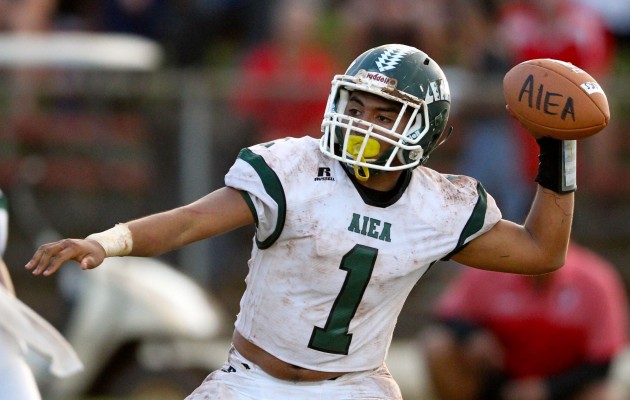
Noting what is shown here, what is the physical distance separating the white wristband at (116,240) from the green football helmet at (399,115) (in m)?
0.79

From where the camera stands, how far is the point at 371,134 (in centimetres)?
498

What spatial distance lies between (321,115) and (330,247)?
5.27 metres

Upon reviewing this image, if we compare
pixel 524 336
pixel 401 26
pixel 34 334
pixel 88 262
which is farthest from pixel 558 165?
pixel 401 26

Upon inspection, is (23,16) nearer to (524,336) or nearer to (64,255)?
(524,336)

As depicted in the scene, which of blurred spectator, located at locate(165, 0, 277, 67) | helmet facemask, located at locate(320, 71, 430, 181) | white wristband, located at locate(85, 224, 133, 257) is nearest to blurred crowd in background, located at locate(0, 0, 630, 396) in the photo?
blurred spectator, located at locate(165, 0, 277, 67)

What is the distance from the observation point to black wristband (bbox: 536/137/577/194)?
523 cm

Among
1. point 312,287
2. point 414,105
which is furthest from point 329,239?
point 414,105

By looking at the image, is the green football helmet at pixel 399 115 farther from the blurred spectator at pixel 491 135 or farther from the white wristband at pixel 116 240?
the blurred spectator at pixel 491 135

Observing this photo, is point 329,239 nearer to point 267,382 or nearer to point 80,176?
point 267,382

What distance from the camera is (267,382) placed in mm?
5121

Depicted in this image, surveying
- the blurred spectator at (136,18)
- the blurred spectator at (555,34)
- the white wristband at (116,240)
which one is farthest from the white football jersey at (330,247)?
the blurred spectator at (136,18)

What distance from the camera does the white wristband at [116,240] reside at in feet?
15.1

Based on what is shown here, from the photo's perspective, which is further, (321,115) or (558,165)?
(321,115)

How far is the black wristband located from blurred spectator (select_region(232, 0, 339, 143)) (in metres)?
4.76
